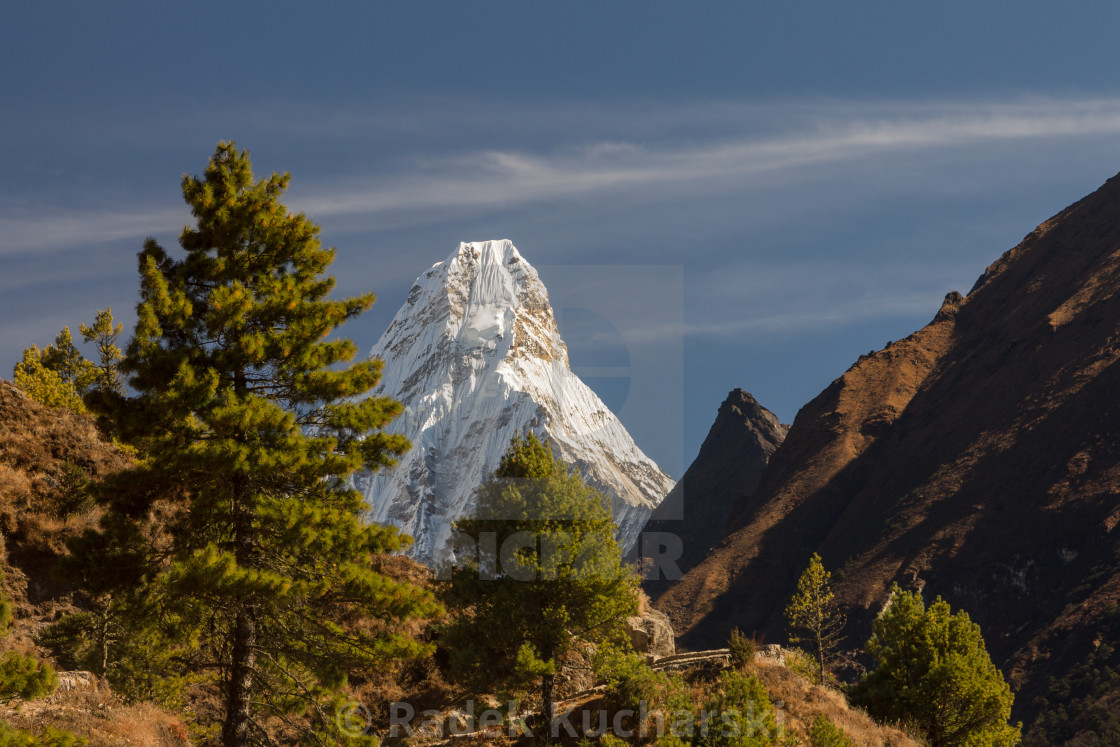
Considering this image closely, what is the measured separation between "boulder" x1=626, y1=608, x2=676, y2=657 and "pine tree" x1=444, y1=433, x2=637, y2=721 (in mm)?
5699

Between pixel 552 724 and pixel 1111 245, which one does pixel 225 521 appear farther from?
pixel 1111 245

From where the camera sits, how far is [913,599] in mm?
33906

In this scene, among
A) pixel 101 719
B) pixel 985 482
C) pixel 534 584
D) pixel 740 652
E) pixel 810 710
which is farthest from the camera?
pixel 985 482

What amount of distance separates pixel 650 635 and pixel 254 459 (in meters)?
18.1

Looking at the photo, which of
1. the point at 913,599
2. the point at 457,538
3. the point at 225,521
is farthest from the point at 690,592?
the point at 225,521

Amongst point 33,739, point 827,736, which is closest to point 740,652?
point 827,736

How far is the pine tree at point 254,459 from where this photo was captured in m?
15.4

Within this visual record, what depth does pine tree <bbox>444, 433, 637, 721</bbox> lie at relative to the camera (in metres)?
23.0

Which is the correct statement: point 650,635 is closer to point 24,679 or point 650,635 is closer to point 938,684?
point 938,684

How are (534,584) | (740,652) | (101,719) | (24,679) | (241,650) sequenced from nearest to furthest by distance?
(24,679), (241,650), (101,719), (534,584), (740,652)

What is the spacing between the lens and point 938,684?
30016 millimetres

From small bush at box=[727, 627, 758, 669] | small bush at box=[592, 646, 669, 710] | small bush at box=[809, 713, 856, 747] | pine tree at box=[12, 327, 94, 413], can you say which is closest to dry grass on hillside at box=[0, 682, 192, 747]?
small bush at box=[592, 646, 669, 710]

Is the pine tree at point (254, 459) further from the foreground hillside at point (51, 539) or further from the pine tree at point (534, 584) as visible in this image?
the pine tree at point (534, 584)

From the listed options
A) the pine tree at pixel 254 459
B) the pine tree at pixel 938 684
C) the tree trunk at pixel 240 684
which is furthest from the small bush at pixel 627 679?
the pine tree at pixel 938 684
